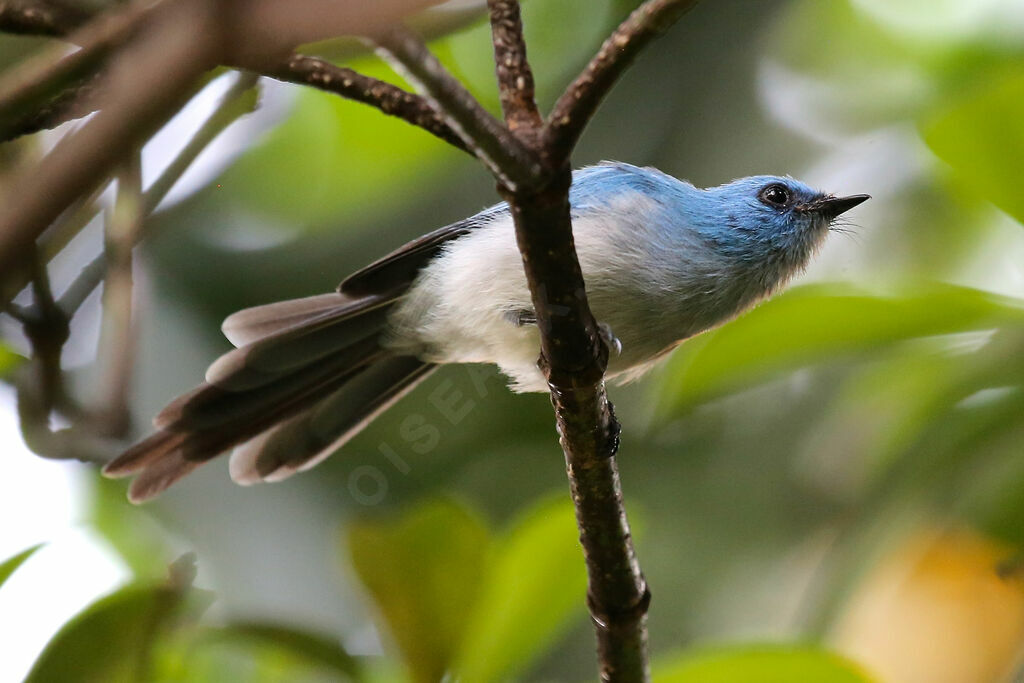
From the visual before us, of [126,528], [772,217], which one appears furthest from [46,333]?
[772,217]

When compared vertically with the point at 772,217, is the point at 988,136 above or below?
above

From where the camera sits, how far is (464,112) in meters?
1.60

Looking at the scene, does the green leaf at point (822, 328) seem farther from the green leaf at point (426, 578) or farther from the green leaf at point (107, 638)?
the green leaf at point (107, 638)

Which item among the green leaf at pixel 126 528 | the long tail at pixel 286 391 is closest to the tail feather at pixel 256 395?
the long tail at pixel 286 391

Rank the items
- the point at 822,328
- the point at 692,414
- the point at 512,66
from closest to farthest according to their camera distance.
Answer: the point at 512,66 < the point at 822,328 < the point at 692,414

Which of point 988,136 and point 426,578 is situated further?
point 988,136

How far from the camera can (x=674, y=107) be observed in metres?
5.86

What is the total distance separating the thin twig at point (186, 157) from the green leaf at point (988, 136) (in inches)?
65.9

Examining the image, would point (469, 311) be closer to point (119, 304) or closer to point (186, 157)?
point (186, 157)

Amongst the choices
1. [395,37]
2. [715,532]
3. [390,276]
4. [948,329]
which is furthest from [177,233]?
[395,37]

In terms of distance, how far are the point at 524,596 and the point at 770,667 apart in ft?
1.82

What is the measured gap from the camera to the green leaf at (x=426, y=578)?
7.45ft


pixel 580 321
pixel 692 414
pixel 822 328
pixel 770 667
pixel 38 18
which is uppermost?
pixel 38 18

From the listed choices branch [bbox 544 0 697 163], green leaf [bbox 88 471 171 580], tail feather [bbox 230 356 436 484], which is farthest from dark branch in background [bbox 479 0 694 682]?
green leaf [bbox 88 471 171 580]
